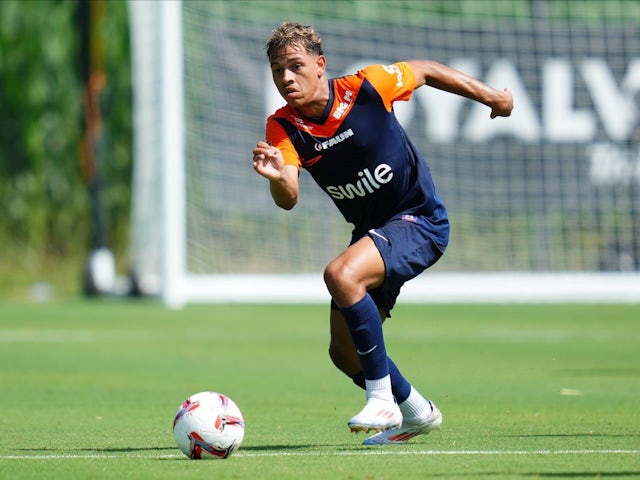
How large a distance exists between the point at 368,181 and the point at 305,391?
3.60 m

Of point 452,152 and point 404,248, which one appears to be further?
point 452,152

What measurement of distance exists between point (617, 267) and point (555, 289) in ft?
4.11

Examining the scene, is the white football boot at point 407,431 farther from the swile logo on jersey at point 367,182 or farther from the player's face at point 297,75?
the player's face at point 297,75

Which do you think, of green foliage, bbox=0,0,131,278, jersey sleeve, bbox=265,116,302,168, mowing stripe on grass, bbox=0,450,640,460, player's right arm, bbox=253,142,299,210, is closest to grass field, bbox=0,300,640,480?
mowing stripe on grass, bbox=0,450,640,460

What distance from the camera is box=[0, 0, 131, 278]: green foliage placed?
29109 millimetres

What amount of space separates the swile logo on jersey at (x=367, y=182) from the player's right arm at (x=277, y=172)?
510 millimetres

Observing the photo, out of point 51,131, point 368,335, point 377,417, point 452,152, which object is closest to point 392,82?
point 368,335

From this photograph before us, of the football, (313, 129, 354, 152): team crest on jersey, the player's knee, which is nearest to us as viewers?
the football

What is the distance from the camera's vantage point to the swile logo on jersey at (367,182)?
716 centimetres

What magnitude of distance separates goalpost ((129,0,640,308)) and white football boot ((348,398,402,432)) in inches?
577

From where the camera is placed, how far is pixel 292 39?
23.0ft

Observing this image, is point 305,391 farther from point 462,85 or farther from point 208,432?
point 208,432

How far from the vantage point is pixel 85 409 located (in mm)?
9078

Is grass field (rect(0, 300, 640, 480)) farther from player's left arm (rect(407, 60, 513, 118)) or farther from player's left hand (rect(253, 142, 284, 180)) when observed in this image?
player's left arm (rect(407, 60, 513, 118))
